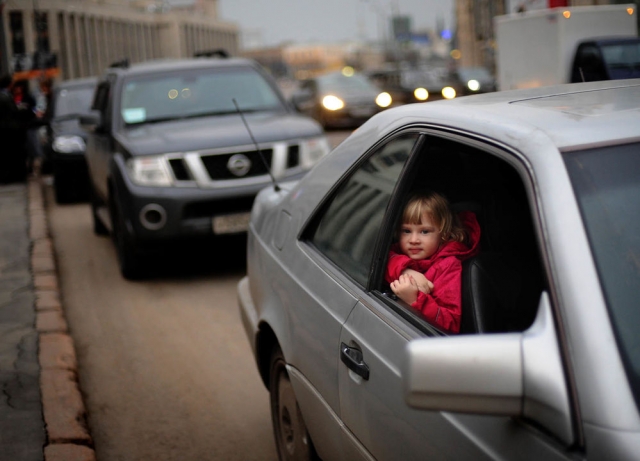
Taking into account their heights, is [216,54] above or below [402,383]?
above

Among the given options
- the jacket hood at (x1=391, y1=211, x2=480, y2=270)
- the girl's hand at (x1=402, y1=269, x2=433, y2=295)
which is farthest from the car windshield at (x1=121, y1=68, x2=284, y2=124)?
the girl's hand at (x1=402, y1=269, x2=433, y2=295)

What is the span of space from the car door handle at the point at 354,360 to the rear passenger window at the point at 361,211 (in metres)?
0.21

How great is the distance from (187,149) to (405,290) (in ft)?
16.7

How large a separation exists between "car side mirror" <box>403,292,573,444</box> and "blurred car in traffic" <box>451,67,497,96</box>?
26558mm

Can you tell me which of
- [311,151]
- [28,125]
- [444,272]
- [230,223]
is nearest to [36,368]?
[230,223]

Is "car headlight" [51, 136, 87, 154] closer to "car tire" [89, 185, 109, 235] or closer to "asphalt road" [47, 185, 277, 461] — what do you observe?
"car tire" [89, 185, 109, 235]

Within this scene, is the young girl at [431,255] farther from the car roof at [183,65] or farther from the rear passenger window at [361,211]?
the car roof at [183,65]

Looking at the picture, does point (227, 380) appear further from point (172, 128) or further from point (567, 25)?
point (567, 25)

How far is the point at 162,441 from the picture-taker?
172 inches

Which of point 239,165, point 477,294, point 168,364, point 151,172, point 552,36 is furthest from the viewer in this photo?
point 552,36

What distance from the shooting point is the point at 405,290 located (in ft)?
8.49

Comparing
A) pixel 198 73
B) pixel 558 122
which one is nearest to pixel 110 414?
pixel 558 122

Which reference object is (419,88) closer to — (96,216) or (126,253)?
(96,216)

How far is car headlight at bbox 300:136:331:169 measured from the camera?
25.5 ft
